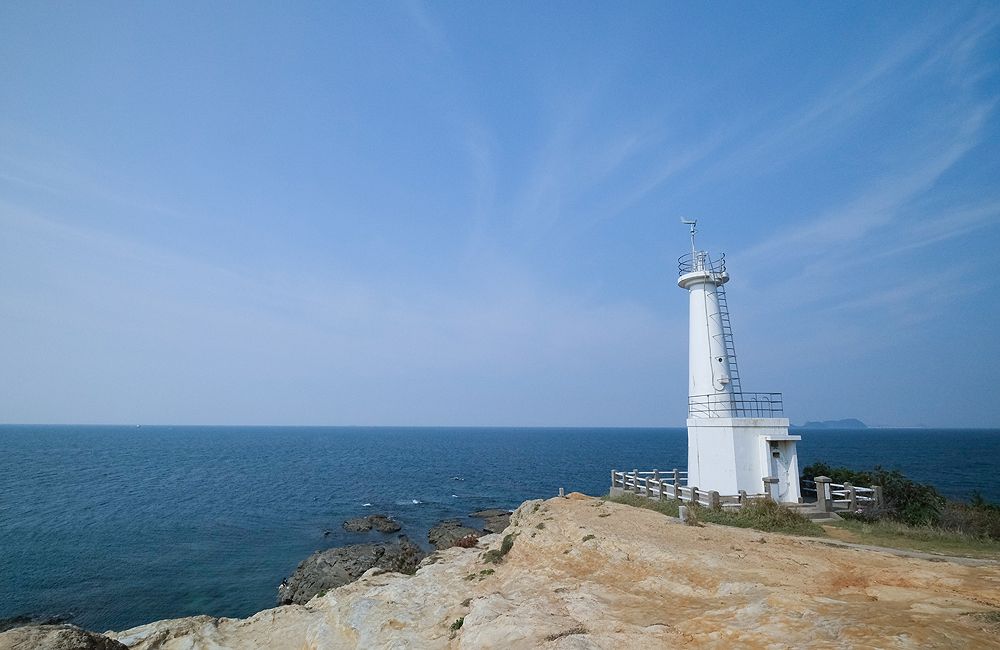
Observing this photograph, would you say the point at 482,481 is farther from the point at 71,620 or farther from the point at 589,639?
the point at 589,639

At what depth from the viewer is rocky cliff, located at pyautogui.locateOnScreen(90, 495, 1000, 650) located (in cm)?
929

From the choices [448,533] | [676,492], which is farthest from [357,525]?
[676,492]

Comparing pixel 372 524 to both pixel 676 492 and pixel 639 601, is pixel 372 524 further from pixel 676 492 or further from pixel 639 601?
pixel 639 601

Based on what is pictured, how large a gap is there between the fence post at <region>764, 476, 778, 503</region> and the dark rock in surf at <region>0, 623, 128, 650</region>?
2592 cm

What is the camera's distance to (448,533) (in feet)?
122

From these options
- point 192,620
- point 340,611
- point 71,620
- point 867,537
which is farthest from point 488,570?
point 71,620

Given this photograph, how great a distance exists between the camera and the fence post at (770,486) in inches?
883

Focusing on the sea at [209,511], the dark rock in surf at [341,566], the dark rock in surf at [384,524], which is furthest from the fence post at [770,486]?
the dark rock in surf at [384,524]

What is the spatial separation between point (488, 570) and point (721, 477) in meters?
12.7

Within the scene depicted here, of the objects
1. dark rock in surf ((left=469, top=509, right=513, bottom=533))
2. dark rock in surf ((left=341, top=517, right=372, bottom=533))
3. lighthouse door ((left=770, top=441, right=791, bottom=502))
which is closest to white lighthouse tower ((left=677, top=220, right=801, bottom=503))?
lighthouse door ((left=770, top=441, right=791, bottom=502))

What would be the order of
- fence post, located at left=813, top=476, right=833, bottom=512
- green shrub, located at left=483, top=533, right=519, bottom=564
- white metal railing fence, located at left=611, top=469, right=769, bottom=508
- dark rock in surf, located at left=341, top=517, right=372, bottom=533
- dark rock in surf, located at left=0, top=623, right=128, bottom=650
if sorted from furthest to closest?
dark rock in surf, located at left=341, top=517, right=372, bottom=533, white metal railing fence, located at left=611, top=469, right=769, bottom=508, fence post, located at left=813, top=476, right=833, bottom=512, green shrub, located at left=483, top=533, right=519, bottom=564, dark rock in surf, located at left=0, top=623, right=128, bottom=650

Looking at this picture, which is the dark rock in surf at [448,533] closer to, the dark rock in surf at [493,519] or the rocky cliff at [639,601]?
the dark rock in surf at [493,519]

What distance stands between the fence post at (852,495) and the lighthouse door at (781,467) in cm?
242

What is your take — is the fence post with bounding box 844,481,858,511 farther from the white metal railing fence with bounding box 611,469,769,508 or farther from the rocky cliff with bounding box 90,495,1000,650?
the rocky cliff with bounding box 90,495,1000,650
